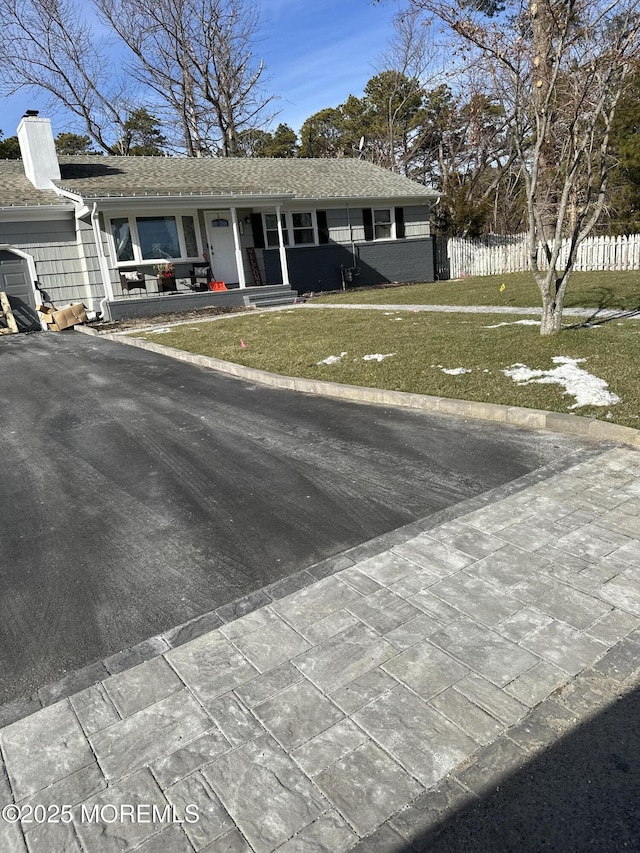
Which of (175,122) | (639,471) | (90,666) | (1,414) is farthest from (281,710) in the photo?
(175,122)

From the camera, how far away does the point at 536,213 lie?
845 cm

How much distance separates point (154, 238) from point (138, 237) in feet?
1.67

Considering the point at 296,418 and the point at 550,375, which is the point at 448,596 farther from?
the point at 550,375

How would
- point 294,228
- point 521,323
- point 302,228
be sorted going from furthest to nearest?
point 302,228 → point 294,228 → point 521,323

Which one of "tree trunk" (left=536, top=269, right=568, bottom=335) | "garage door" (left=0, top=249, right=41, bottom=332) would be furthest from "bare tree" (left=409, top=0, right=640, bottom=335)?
"garage door" (left=0, top=249, right=41, bottom=332)

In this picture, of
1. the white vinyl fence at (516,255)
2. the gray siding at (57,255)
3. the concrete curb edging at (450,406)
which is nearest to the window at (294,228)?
the gray siding at (57,255)

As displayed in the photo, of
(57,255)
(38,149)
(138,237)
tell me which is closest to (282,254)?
(138,237)

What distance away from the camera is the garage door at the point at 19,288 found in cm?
1591

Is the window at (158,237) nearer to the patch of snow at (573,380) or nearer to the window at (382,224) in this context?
the window at (382,224)

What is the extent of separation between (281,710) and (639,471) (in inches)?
136

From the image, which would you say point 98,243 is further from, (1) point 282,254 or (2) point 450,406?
(2) point 450,406

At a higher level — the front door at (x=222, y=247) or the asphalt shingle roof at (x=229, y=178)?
the asphalt shingle roof at (x=229, y=178)

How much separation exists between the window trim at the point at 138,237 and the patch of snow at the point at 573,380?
1323cm

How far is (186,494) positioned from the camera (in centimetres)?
474
